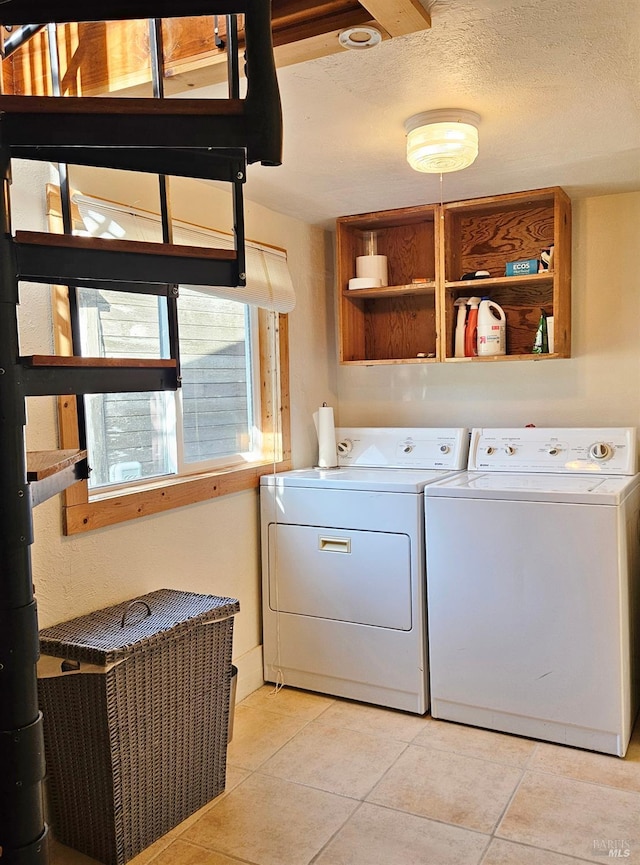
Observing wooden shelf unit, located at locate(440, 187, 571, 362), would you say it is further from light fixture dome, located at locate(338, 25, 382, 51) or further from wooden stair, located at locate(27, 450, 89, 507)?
wooden stair, located at locate(27, 450, 89, 507)

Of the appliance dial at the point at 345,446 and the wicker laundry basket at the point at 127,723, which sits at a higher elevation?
the appliance dial at the point at 345,446

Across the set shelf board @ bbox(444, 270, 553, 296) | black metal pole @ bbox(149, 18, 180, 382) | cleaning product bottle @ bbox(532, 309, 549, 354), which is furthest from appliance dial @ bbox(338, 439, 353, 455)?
black metal pole @ bbox(149, 18, 180, 382)

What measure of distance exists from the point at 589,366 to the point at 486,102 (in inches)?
57.9

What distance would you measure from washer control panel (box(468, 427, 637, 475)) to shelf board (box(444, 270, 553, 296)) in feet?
2.11

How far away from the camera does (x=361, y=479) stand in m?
3.03

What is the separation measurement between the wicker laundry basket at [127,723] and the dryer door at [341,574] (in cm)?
78

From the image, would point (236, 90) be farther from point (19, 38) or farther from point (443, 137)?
point (443, 137)

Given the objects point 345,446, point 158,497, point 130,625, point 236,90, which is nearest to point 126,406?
point 158,497

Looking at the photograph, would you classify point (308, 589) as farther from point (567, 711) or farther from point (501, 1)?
point (501, 1)

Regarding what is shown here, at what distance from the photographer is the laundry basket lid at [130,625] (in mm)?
1973

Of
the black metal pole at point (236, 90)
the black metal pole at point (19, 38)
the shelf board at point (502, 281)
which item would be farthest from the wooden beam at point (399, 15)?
the shelf board at point (502, 281)

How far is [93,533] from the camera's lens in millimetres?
2350

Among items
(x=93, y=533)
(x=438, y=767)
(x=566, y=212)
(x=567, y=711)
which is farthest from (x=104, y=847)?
(x=566, y=212)

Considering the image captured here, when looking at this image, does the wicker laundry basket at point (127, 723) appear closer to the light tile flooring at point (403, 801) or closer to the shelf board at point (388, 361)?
the light tile flooring at point (403, 801)
